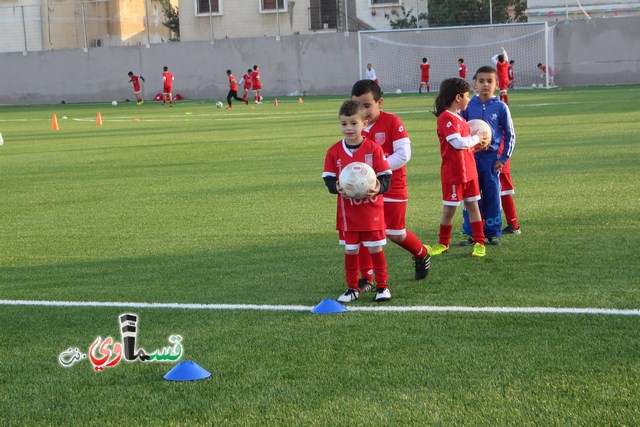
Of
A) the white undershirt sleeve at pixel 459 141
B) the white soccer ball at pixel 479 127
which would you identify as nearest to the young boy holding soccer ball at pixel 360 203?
the white undershirt sleeve at pixel 459 141

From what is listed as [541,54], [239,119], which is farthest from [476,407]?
[541,54]

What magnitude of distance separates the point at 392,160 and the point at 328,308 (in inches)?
56.8

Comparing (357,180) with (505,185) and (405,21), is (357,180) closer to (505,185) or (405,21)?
(505,185)

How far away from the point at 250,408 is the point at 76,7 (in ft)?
197

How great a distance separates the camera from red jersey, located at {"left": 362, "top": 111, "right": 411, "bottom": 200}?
764 centimetres

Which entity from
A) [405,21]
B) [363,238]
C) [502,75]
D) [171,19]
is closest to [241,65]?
[405,21]

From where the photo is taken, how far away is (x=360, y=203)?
7.00 m

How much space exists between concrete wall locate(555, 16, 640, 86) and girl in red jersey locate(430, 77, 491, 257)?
4292 centimetres

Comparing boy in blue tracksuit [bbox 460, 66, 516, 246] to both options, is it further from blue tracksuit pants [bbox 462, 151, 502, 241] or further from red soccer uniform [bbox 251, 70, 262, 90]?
red soccer uniform [bbox 251, 70, 262, 90]

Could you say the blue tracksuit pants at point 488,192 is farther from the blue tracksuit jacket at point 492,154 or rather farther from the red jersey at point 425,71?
the red jersey at point 425,71

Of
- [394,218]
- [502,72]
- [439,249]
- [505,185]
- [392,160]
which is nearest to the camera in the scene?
[392,160]

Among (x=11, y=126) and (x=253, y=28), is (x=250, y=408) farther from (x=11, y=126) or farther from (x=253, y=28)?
(x=253, y=28)

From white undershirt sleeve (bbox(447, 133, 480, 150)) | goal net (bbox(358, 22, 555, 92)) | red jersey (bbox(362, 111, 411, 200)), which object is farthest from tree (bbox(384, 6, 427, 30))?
red jersey (bbox(362, 111, 411, 200))

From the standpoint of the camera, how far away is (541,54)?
49.6 metres
